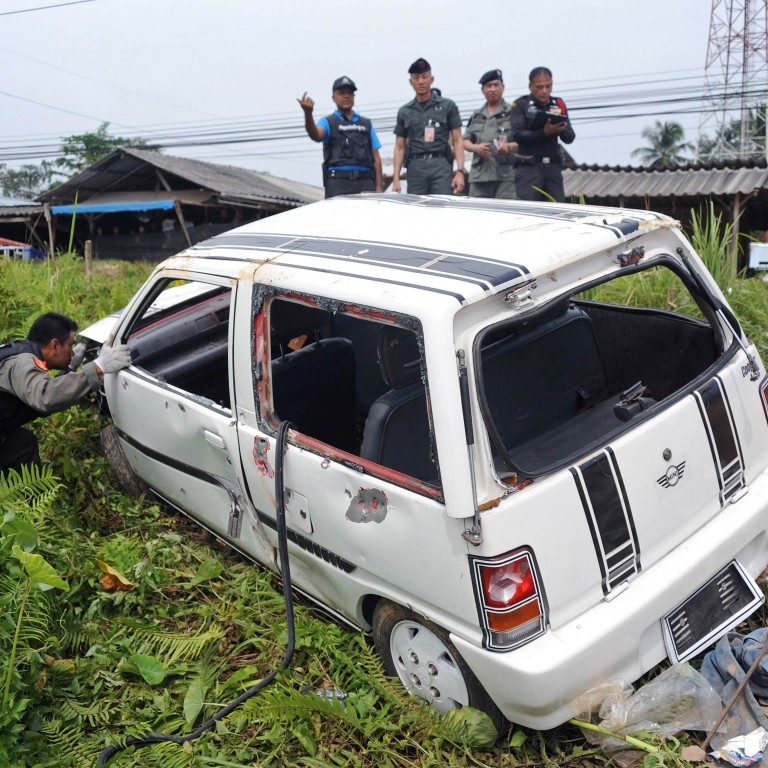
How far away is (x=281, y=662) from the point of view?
2.82 meters

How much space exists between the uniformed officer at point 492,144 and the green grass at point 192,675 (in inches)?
169

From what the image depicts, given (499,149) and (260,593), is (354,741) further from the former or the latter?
(499,149)

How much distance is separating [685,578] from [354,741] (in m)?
1.24

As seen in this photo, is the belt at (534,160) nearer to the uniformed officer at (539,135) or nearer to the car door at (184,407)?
the uniformed officer at (539,135)

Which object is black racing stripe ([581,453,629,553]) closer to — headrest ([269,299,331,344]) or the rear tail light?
the rear tail light

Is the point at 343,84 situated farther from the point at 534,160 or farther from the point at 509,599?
the point at 509,599

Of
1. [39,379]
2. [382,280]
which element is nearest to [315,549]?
[382,280]

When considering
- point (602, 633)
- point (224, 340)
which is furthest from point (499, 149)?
point (602, 633)

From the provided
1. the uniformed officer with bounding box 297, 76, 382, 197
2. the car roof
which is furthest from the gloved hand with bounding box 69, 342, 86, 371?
the uniformed officer with bounding box 297, 76, 382, 197

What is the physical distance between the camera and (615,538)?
2281 millimetres

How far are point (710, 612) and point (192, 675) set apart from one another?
6.52ft

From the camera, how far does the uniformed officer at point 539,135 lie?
605cm

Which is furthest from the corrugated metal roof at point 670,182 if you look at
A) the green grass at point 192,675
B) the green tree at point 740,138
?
the green tree at point 740,138

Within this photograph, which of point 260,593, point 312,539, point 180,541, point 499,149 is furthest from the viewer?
point 499,149
